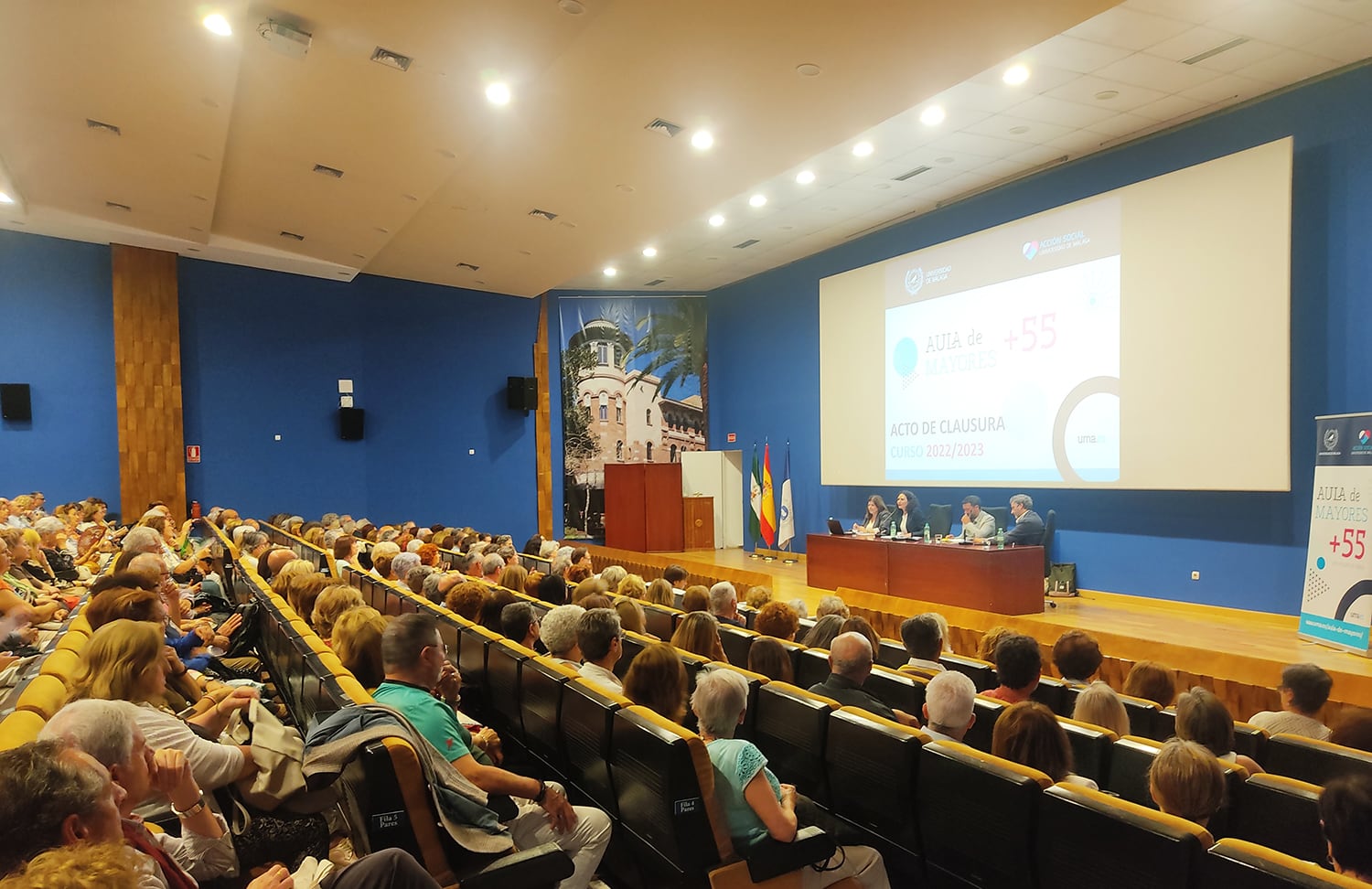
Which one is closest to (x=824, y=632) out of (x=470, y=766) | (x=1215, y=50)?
(x=470, y=766)

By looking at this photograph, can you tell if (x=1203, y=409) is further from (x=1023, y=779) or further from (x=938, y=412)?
(x=1023, y=779)

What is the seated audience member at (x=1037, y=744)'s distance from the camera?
2303 millimetres

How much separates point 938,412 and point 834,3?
5.49 metres

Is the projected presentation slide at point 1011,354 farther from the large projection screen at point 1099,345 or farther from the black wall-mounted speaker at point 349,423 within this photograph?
the black wall-mounted speaker at point 349,423

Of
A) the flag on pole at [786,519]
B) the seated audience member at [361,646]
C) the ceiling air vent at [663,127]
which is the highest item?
the ceiling air vent at [663,127]

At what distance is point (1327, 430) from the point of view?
5.79 metres

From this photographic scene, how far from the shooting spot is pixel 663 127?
6047 millimetres

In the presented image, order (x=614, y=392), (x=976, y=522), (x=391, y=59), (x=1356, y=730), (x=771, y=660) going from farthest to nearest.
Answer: (x=614, y=392), (x=976, y=522), (x=391, y=59), (x=771, y=660), (x=1356, y=730)

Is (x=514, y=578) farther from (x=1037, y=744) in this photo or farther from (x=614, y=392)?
(x=614, y=392)

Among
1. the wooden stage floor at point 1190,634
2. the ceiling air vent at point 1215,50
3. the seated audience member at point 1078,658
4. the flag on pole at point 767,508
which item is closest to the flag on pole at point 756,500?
the flag on pole at point 767,508

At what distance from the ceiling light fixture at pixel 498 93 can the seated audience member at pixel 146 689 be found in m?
4.20

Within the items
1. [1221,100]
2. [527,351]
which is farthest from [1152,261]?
[527,351]

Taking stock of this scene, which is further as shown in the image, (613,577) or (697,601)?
(613,577)

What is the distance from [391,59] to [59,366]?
283 inches
